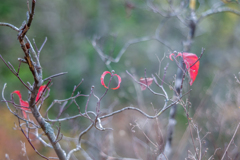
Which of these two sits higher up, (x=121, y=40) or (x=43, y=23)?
(x=43, y=23)

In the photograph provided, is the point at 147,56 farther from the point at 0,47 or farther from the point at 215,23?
the point at 0,47

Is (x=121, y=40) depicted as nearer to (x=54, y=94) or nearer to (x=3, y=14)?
(x=54, y=94)

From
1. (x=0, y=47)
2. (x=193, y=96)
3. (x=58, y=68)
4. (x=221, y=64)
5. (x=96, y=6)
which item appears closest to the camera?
(x=193, y=96)

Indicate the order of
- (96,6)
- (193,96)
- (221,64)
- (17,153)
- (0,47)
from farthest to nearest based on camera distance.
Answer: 1. (96,6)
2. (221,64)
3. (0,47)
4. (193,96)
5. (17,153)

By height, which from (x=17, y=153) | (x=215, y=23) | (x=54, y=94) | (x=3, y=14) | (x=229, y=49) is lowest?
(x=54, y=94)

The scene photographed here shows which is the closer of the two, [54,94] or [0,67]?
[0,67]

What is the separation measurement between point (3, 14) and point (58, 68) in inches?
99.4

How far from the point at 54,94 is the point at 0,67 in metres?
2.11

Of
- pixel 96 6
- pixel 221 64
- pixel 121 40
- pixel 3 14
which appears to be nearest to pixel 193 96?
pixel 221 64

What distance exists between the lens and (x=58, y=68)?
8.28m

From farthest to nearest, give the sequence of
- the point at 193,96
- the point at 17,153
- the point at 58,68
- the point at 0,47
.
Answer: the point at 58,68 → the point at 0,47 → the point at 193,96 → the point at 17,153

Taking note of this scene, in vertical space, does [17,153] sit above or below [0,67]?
below

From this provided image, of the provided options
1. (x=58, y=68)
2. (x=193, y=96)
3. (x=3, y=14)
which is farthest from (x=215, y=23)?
(x=3, y=14)

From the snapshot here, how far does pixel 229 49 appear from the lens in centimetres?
761
